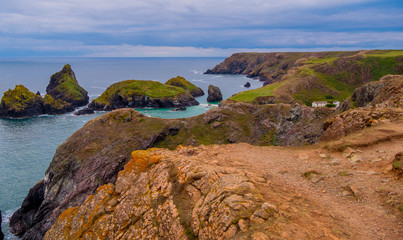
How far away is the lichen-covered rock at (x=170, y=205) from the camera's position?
11.3 m

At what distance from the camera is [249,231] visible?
9.92 m

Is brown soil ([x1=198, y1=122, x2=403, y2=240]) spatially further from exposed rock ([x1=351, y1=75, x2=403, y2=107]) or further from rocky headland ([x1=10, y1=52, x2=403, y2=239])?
exposed rock ([x1=351, y1=75, x2=403, y2=107])

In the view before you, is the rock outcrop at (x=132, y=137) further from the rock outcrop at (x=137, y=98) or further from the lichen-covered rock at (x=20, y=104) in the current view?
the lichen-covered rock at (x=20, y=104)

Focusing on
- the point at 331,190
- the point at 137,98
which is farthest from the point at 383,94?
the point at 137,98

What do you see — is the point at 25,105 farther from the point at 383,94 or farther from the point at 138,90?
the point at 383,94

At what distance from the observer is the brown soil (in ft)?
33.1

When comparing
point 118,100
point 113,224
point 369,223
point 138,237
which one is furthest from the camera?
point 118,100

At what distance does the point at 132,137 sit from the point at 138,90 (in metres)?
91.2

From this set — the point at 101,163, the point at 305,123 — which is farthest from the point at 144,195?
the point at 305,123

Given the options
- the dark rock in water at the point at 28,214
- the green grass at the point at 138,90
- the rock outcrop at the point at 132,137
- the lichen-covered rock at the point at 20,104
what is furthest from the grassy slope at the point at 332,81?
the lichen-covered rock at the point at 20,104

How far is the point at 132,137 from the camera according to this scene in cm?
5366

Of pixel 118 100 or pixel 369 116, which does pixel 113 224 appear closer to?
pixel 369 116

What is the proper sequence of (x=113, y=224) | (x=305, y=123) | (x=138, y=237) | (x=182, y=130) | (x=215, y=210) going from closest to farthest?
(x=215, y=210), (x=138, y=237), (x=113, y=224), (x=305, y=123), (x=182, y=130)

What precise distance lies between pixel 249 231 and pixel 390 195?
7.50m
